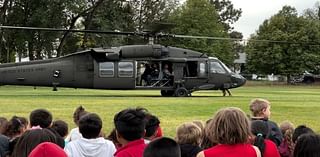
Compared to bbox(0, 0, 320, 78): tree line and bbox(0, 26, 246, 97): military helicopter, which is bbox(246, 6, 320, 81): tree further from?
bbox(0, 26, 246, 97): military helicopter

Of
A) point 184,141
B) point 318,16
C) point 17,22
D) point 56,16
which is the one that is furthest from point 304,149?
point 318,16

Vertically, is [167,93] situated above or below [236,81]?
below

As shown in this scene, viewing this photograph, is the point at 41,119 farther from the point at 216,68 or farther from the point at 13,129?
the point at 216,68

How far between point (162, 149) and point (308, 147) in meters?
1.60

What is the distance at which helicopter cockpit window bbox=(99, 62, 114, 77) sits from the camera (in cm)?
3238

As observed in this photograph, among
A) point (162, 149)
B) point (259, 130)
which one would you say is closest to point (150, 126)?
point (259, 130)

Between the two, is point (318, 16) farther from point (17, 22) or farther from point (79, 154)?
point (79, 154)

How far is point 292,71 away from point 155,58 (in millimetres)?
59215

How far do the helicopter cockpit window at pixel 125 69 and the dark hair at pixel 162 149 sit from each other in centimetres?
2835

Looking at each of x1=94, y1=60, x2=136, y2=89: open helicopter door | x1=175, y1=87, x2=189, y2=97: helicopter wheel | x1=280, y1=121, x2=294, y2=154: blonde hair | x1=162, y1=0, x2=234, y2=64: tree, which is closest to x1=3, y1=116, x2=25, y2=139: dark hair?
x1=280, y1=121, x2=294, y2=154: blonde hair

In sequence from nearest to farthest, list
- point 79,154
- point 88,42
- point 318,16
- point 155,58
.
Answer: point 79,154 → point 155,58 → point 88,42 → point 318,16

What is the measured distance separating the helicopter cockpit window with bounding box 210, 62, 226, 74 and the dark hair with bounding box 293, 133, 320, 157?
2850 centimetres

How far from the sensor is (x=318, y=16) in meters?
135

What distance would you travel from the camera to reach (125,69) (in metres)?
32.5
